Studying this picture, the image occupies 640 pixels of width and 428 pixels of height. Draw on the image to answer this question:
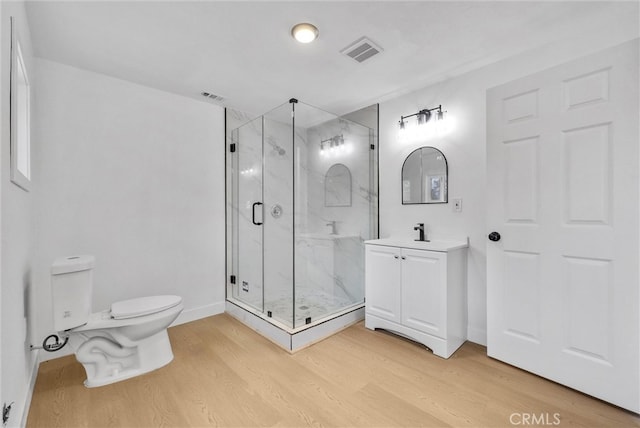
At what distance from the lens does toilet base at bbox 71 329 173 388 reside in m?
1.78

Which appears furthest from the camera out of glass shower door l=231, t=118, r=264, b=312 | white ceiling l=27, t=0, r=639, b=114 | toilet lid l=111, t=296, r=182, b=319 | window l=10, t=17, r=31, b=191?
glass shower door l=231, t=118, r=264, b=312

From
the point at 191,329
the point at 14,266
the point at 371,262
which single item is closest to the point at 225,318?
the point at 191,329

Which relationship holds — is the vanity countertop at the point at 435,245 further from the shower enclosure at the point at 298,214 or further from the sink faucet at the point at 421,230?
the shower enclosure at the point at 298,214

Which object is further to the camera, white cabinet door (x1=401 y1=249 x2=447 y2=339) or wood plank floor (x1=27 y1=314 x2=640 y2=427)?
white cabinet door (x1=401 y1=249 x2=447 y2=339)

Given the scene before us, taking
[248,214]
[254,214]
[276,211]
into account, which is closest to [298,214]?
[276,211]

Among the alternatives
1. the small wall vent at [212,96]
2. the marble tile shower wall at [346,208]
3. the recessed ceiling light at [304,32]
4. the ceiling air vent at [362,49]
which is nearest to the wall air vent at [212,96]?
the small wall vent at [212,96]

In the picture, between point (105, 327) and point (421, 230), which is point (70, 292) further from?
point (421, 230)

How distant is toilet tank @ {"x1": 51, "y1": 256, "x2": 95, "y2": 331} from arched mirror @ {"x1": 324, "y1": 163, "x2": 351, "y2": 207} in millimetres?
2036

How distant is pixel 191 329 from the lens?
8.52 ft

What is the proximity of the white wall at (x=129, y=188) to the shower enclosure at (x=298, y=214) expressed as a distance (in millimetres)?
247

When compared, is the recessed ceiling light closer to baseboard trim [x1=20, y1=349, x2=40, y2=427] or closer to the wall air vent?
the wall air vent

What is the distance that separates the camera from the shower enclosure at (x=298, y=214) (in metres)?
2.58

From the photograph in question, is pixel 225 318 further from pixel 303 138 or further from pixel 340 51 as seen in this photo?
pixel 340 51

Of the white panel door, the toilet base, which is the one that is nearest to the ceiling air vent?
the white panel door
